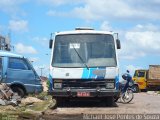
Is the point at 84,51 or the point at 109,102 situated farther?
the point at 109,102

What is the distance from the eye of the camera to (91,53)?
16703 millimetres

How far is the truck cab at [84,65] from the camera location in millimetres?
16109

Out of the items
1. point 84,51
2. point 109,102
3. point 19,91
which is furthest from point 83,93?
point 19,91

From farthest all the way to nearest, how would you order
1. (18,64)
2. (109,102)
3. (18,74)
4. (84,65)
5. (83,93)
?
(18,64) → (18,74) → (109,102) → (84,65) → (83,93)

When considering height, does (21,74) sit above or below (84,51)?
below

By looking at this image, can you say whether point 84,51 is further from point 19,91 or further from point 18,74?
point 19,91

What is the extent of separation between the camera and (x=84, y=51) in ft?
55.0

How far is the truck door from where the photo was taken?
1941cm

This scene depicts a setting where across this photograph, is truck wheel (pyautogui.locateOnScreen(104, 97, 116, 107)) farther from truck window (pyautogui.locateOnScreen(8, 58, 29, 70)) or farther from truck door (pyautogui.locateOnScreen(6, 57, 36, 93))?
truck window (pyautogui.locateOnScreen(8, 58, 29, 70))

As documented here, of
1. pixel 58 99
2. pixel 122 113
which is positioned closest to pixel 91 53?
pixel 58 99

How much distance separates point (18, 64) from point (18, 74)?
1.42 ft

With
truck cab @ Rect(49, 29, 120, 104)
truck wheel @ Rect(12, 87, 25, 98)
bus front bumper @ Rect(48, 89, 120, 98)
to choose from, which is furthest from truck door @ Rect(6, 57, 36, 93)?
bus front bumper @ Rect(48, 89, 120, 98)

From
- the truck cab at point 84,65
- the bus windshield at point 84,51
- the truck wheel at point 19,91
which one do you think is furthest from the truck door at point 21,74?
the bus windshield at point 84,51

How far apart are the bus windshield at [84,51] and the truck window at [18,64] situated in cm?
324
